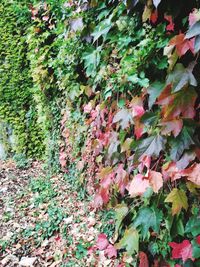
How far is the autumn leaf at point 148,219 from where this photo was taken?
6.96 feet

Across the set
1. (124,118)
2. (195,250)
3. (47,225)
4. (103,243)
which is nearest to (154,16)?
(124,118)

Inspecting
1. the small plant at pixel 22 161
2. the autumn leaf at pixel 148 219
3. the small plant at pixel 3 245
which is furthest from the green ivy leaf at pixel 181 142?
the small plant at pixel 22 161

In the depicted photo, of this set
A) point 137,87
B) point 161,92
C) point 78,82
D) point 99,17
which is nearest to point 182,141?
point 161,92

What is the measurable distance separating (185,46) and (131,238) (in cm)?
130

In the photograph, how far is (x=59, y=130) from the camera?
5.14 metres

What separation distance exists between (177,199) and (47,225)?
237cm

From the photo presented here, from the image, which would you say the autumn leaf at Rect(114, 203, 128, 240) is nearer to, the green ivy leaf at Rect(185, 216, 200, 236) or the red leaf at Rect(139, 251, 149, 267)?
the red leaf at Rect(139, 251, 149, 267)

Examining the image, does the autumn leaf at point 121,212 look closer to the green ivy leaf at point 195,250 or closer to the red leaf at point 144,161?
the red leaf at point 144,161

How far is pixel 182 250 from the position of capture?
6.59 feet

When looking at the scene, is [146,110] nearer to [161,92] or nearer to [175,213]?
[161,92]

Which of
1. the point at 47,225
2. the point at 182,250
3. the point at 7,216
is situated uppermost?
the point at 182,250

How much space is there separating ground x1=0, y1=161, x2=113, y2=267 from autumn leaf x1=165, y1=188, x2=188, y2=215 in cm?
126

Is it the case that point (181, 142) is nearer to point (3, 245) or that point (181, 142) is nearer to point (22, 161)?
point (3, 245)

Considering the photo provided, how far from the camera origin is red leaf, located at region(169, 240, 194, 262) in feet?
6.44
